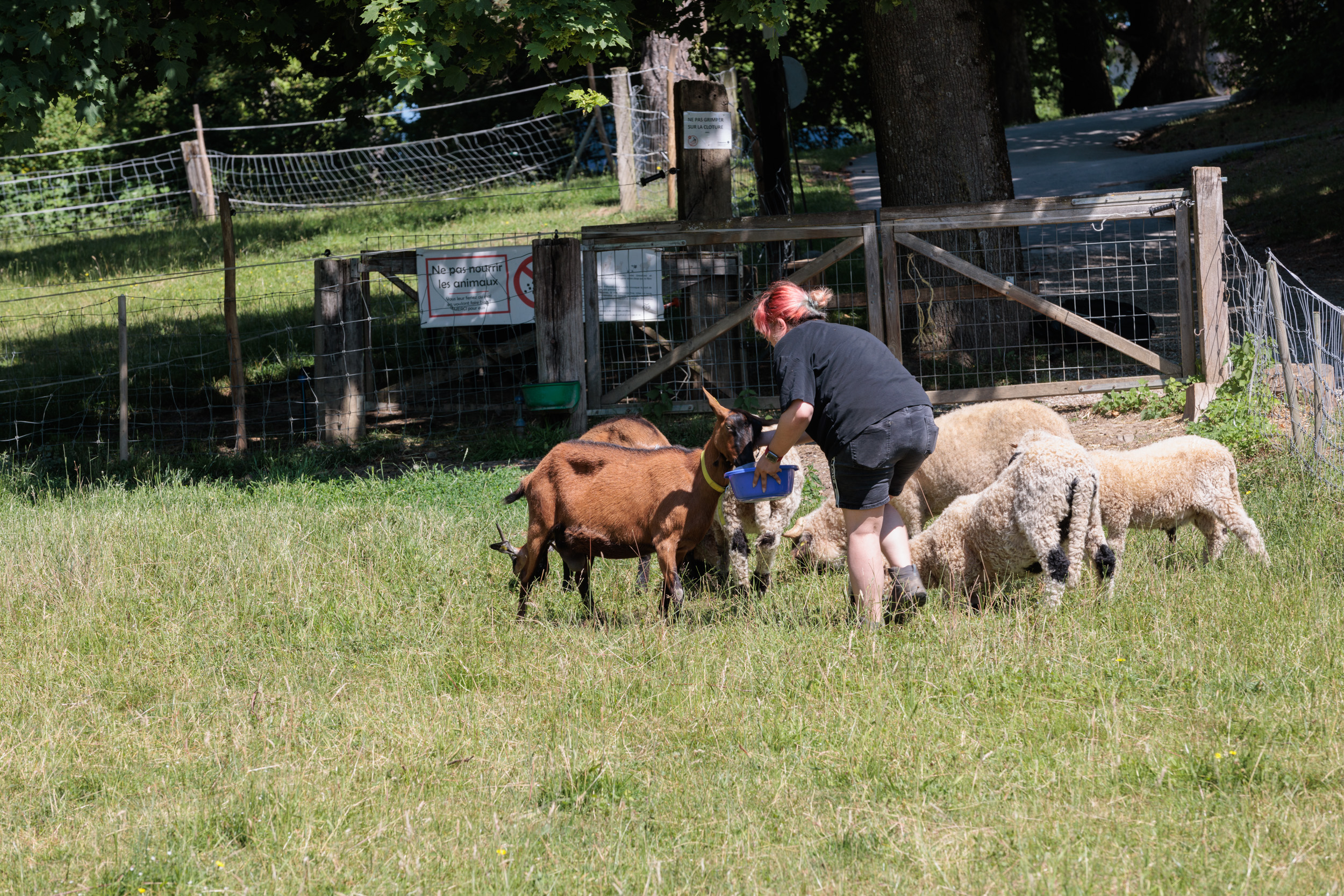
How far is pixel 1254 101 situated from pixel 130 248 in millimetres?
22168

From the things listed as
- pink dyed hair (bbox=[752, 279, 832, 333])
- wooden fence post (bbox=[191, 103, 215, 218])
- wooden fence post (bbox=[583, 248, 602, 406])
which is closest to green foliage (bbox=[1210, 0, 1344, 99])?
wooden fence post (bbox=[583, 248, 602, 406])

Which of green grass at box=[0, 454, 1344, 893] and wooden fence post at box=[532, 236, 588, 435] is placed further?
wooden fence post at box=[532, 236, 588, 435]

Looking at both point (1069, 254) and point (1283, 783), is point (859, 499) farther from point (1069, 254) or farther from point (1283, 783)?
point (1069, 254)

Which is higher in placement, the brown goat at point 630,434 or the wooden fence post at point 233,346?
the wooden fence post at point 233,346

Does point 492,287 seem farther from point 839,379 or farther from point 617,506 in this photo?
point 839,379

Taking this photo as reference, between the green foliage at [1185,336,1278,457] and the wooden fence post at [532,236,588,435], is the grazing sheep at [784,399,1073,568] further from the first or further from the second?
the wooden fence post at [532,236,588,435]

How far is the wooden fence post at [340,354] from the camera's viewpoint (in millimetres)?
10898

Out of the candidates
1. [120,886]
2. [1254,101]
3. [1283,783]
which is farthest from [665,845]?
[1254,101]

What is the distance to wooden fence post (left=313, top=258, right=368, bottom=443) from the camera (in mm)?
10898

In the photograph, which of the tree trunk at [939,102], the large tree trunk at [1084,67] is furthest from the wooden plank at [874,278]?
the large tree trunk at [1084,67]

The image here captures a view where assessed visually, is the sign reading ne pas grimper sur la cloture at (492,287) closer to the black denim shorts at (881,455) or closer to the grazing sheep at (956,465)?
the grazing sheep at (956,465)

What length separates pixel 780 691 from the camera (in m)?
4.80

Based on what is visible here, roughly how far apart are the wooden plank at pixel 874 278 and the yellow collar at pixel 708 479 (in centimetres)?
460

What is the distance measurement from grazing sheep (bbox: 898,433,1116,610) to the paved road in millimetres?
10891
